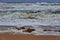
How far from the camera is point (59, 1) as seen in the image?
4.45ft

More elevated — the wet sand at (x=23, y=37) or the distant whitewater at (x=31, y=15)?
the distant whitewater at (x=31, y=15)

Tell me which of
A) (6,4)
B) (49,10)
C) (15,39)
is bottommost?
(15,39)

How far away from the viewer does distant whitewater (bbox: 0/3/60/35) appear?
2.78 feet

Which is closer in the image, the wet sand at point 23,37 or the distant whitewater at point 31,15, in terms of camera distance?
the wet sand at point 23,37

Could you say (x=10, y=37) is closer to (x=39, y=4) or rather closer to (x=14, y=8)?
(x=14, y=8)

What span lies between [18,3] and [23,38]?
80 cm

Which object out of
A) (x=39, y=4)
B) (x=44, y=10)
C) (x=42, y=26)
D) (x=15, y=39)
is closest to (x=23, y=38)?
(x=15, y=39)

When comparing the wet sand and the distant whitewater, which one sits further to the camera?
the distant whitewater

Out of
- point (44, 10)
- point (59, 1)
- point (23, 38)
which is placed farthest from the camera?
point (59, 1)

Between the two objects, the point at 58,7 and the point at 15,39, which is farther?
the point at 58,7

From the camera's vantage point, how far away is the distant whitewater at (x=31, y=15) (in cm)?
85

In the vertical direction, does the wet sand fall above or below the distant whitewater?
below

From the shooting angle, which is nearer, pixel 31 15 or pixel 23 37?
pixel 23 37

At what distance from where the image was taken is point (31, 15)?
1080 mm
